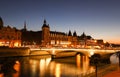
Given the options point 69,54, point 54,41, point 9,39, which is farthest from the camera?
point 54,41

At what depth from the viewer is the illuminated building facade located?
112 metres

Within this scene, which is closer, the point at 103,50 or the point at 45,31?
the point at 103,50

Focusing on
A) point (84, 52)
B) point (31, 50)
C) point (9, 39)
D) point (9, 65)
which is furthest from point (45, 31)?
point (9, 65)

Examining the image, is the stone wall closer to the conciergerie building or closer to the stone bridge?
the stone bridge

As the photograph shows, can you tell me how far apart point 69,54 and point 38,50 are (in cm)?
2094

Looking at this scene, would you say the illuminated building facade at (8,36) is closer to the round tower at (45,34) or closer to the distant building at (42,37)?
the distant building at (42,37)

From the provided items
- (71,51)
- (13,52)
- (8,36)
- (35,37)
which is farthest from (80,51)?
(35,37)

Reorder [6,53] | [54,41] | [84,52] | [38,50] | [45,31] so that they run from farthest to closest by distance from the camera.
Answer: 1. [54,41]
2. [45,31]
3. [38,50]
4. [84,52]
5. [6,53]

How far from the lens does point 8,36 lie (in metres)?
116

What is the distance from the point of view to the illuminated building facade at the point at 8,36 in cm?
11165

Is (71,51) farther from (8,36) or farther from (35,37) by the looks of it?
(35,37)

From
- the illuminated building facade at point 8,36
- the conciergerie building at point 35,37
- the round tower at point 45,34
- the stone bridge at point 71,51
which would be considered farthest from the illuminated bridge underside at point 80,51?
the round tower at point 45,34

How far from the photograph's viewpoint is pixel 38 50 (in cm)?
8650

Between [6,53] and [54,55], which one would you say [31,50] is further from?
[6,53]
